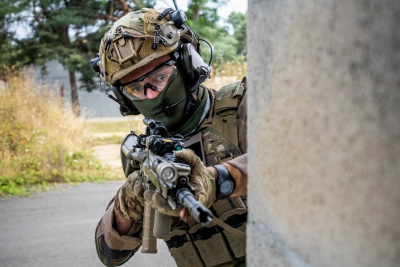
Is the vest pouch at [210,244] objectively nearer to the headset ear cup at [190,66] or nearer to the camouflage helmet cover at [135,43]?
the headset ear cup at [190,66]

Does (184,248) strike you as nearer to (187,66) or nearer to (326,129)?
(187,66)

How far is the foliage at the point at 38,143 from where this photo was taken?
22.6 ft

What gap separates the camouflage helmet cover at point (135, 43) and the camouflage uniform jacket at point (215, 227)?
0.42 m

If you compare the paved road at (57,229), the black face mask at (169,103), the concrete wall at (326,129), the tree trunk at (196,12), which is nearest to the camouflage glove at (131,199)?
the black face mask at (169,103)

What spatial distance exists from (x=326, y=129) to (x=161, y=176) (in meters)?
0.76

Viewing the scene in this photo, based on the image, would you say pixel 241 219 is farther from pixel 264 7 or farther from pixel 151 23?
pixel 264 7

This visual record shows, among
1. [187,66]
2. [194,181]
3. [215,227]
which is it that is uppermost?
[187,66]

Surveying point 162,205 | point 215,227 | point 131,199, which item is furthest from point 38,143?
point 162,205

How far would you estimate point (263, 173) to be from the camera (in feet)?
2.66

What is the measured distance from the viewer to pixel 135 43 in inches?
86.3

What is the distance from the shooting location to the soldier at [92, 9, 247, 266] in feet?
6.62

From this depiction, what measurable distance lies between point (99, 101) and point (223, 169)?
23533 millimetres

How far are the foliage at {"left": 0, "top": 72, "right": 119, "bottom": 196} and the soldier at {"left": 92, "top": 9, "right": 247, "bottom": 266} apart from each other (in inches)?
188

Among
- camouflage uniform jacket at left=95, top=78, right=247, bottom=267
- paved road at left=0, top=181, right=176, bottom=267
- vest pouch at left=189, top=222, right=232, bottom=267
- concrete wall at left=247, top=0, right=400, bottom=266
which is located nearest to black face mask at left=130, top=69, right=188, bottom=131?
camouflage uniform jacket at left=95, top=78, right=247, bottom=267
